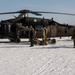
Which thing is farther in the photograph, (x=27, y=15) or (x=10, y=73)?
(x=27, y=15)

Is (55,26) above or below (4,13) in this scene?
below

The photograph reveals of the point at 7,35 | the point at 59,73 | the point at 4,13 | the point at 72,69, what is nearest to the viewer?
the point at 59,73

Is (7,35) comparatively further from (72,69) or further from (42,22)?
(72,69)

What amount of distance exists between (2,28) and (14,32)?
1214mm

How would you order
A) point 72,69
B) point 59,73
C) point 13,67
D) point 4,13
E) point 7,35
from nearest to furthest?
point 59,73 < point 72,69 < point 13,67 < point 4,13 < point 7,35

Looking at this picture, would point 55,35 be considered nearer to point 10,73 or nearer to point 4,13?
point 4,13

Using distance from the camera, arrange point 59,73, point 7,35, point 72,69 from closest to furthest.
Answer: point 59,73 < point 72,69 < point 7,35

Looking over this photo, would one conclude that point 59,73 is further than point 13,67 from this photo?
No

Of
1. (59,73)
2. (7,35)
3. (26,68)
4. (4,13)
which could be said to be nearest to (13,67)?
(26,68)

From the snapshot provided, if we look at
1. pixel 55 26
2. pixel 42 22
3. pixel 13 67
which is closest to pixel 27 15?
pixel 42 22

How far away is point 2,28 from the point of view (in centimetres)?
2169

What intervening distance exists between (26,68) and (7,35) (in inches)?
546

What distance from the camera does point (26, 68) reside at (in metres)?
7.99

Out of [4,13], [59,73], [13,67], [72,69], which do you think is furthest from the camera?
[4,13]
